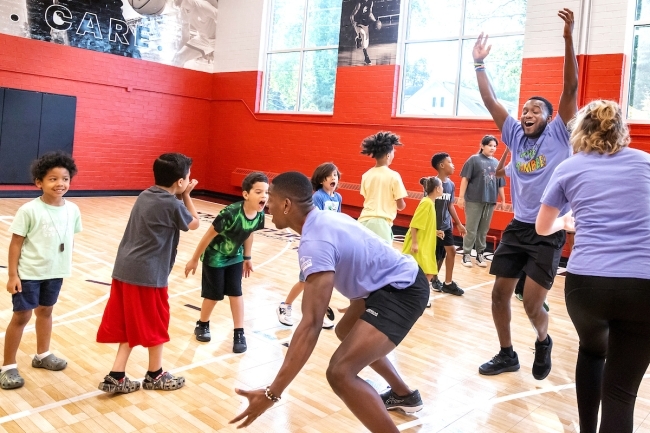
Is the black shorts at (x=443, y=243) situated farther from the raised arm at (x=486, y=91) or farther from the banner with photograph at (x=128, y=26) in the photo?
the banner with photograph at (x=128, y=26)

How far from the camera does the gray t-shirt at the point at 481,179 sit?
25.2 ft

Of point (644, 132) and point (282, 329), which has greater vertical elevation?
point (644, 132)

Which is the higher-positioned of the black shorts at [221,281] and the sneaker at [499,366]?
the black shorts at [221,281]

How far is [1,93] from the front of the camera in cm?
Result: 1061

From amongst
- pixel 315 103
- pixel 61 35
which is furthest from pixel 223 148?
pixel 61 35

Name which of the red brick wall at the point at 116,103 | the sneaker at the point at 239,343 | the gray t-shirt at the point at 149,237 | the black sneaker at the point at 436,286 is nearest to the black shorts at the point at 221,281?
the sneaker at the point at 239,343

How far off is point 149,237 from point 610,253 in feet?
6.99

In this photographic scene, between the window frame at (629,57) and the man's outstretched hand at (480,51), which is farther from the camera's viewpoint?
the window frame at (629,57)

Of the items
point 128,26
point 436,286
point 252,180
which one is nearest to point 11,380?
point 252,180

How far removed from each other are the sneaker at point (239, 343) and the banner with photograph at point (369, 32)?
25.4 ft

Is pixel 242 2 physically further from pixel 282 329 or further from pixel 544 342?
pixel 544 342

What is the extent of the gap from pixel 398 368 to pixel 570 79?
2.04 meters

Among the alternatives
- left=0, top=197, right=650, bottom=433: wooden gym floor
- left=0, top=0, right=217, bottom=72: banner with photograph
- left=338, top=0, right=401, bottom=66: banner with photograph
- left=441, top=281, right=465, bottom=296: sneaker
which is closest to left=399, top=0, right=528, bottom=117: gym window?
left=338, top=0, right=401, bottom=66: banner with photograph

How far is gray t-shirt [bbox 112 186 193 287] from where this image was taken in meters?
2.93
